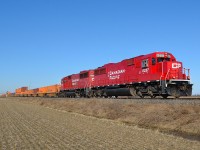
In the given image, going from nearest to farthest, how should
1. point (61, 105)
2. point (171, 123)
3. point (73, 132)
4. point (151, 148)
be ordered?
point (151, 148) → point (73, 132) → point (171, 123) → point (61, 105)

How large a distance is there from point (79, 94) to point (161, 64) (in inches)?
836

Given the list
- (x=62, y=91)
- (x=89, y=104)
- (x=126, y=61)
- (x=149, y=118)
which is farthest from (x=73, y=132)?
(x=62, y=91)

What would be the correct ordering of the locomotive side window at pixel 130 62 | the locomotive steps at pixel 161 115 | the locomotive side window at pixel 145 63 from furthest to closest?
the locomotive side window at pixel 130 62, the locomotive side window at pixel 145 63, the locomotive steps at pixel 161 115

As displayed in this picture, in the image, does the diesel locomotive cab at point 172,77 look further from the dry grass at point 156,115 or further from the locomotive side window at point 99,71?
the locomotive side window at point 99,71

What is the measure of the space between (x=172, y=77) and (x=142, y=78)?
3344mm

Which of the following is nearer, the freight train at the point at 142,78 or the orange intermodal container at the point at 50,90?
the freight train at the point at 142,78

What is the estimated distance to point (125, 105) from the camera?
2236 cm

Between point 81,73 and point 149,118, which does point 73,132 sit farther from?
point 81,73

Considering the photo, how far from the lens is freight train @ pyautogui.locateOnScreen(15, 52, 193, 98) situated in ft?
82.7

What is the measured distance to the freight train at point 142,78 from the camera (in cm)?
2520

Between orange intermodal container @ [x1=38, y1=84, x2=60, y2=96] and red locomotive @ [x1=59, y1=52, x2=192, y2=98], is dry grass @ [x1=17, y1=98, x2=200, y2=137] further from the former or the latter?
orange intermodal container @ [x1=38, y1=84, x2=60, y2=96]

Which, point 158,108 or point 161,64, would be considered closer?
point 158,108

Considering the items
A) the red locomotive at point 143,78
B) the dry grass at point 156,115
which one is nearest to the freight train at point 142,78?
the red locomotive at point 143,78

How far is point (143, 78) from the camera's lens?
92.4 ft
